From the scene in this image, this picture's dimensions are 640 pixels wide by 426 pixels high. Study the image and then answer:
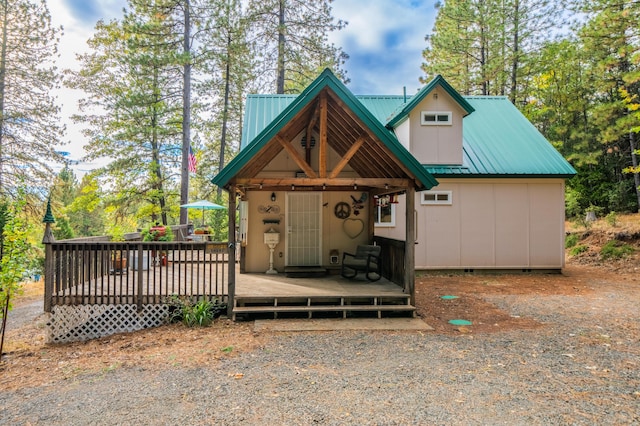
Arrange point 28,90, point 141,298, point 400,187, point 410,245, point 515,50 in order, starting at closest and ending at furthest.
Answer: point 141,298, point 410,245, point 400,187, point 28,90, point 515,50

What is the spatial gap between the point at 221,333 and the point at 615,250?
44.6 feet

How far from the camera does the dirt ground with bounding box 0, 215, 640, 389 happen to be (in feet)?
15.1

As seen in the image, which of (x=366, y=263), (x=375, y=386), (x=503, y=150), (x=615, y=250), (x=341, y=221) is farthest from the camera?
(x=615, y=250)

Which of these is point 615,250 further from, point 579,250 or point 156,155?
point 156,155

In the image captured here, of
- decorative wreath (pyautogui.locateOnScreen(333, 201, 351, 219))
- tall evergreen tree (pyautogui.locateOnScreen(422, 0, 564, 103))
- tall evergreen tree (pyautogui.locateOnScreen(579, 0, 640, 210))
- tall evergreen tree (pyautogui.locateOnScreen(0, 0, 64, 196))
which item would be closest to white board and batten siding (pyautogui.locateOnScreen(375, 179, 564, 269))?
decorative wreath (pyautogui.locateOnScreen(333, 201, 351, 219))

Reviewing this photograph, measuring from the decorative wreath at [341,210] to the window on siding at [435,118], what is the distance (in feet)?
12.3

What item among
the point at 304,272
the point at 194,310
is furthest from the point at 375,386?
the point at 304,272

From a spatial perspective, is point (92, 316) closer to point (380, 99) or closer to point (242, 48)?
point (380, 99)

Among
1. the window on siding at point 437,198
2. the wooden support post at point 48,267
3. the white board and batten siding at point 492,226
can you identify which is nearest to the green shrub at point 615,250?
the white board and batten siding at point 492,226

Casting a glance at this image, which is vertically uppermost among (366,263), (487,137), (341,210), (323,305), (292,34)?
(292,34)

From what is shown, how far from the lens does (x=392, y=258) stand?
7.92 m

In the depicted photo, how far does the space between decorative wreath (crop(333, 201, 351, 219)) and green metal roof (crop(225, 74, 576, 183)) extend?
2267mm

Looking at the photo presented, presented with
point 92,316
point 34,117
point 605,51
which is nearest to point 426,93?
point 92,316

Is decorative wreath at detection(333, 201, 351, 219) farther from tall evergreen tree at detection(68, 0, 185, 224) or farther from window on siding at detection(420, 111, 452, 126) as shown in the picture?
tall evergreen tree at detection(68, 0, 185, 224)
